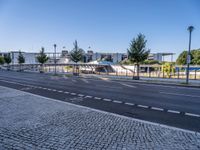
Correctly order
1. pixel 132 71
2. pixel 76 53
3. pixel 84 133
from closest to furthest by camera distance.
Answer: pixel 84 133, pixel 76 53, pixel 132 71

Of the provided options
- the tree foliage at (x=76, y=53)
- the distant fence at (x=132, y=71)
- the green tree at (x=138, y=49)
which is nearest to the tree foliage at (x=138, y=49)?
the green tree at (x=138, y=49)

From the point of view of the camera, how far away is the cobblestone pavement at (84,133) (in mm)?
4336

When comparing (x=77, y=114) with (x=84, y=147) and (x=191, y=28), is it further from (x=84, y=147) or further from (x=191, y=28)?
(x=191, y=28)

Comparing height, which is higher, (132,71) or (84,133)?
(132,71)

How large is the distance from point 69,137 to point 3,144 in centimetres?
167

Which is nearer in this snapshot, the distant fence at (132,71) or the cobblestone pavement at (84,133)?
the cobblestone pavement at (84,133)

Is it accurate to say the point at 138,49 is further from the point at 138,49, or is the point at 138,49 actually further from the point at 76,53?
the point at 76,53

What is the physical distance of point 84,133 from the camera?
16.7 ft

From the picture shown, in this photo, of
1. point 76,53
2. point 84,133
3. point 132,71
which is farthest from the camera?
point 132,71

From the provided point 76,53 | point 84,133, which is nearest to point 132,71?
point 76,53

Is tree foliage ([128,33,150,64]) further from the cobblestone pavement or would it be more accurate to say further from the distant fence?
the cobblestone pavement

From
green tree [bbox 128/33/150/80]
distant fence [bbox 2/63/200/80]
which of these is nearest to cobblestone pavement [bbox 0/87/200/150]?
green tree [bbox 128/33/150/80]

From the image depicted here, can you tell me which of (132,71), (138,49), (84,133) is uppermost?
(138,49)

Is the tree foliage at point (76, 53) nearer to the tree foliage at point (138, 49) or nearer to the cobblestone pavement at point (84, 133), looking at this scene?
the tree foliage at point (138, 49)
